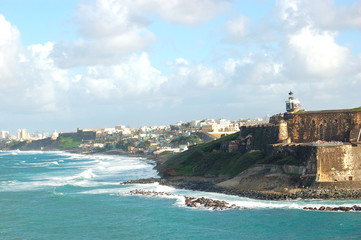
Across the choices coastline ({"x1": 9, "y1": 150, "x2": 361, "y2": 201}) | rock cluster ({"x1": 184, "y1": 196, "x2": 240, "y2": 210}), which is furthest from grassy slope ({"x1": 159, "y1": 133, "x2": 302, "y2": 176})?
rock cluster ({"x1": 184, "y1": 196, "x2": 240, "y2": 210})

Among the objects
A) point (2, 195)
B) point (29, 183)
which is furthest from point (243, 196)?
point (29, 183)

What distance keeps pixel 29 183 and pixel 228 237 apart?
43.4 meters

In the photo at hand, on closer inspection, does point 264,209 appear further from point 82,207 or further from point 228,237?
point 82,207

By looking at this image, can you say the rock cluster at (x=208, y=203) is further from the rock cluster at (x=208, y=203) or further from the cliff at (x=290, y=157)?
the cliff at (x=290, y=157)

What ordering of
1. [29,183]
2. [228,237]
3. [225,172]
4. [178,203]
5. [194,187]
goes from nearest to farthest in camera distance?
[228,237], [178,203], [194,187], [225,172], [29,183]

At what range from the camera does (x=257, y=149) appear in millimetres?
61781

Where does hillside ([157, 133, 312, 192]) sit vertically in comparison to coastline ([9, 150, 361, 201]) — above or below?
above

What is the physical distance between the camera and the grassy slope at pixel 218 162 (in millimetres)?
52875

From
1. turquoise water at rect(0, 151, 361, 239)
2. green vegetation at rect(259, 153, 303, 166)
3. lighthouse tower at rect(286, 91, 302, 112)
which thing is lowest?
turquoise water at rect(0, 151, 361, 239)

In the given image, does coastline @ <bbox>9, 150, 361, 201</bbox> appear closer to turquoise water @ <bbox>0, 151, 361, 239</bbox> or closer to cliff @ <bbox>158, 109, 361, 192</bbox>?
cliff @ <bbox>158, 109, 361, 192</bbox>

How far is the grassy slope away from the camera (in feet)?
173

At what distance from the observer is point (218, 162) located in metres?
63.1

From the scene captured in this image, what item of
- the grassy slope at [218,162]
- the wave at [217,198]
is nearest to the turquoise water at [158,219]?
the wave at [217,198]

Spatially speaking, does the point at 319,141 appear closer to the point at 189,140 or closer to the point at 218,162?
the point at 218,162
